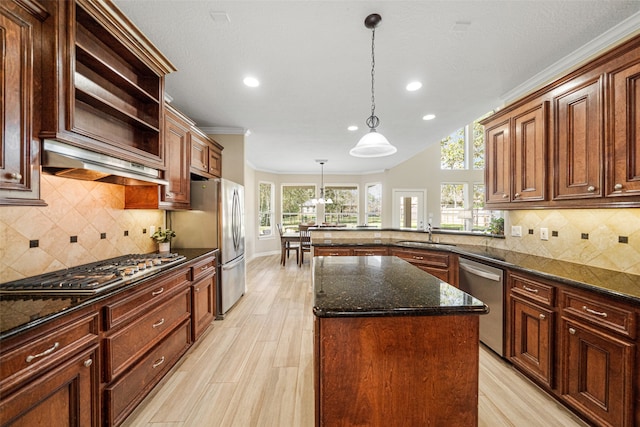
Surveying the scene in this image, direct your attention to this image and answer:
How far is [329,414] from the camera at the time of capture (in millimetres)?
1099

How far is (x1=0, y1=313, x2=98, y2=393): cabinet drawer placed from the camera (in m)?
0.95

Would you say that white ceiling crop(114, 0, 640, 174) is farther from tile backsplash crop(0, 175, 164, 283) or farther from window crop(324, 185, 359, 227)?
window crop(324, 185, 359, 227)

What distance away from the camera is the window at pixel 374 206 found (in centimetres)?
811

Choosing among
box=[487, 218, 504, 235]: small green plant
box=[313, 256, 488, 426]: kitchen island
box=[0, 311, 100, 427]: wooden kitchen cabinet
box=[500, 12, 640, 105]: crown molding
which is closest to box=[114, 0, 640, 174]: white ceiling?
box=[500, 12, 640, 105]: crown molding

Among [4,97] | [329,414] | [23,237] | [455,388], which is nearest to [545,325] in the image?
[455,388]

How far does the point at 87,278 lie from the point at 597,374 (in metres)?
3.16

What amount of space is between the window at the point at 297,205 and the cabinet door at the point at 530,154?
631 centimetres

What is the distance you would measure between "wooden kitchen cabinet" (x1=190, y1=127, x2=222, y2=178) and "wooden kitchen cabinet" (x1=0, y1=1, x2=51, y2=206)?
65.0 inches

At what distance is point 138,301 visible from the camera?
1.65 meters

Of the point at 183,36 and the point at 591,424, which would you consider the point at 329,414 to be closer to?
the point at 591,424

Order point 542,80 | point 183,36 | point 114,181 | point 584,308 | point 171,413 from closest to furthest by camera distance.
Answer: point 584,308
point 171,413
point 183,36
point 114,181
point 542,80

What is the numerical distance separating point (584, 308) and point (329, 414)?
169 cm

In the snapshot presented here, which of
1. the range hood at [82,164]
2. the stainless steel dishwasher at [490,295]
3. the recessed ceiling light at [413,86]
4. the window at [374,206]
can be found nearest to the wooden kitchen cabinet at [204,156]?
the range hood at [82,164]

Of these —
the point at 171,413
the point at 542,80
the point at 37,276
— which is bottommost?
the point at 171,413
